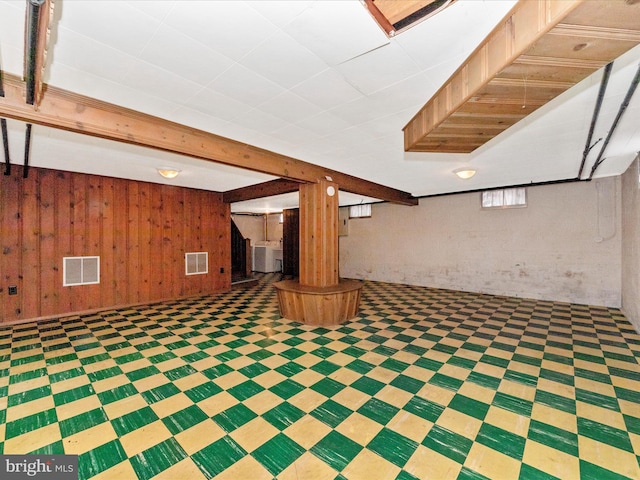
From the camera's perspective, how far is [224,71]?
200cm

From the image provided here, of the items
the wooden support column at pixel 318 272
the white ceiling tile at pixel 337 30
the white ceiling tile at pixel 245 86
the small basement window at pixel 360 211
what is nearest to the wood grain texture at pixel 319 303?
the wooden support column at pixel 318 272

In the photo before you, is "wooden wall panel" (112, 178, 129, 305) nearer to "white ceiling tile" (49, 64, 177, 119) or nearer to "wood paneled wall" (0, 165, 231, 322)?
"wood paneled wall" (0, 165, 231, 322)

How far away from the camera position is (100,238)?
5.32m

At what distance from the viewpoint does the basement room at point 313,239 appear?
159 cm

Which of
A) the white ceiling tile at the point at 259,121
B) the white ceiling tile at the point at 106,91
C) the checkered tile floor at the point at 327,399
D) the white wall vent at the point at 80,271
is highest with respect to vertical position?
the white ceiling tile at the point at 106,91

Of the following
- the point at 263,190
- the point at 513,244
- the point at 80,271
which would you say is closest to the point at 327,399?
the point at 263,190

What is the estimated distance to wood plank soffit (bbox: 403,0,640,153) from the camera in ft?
4.00

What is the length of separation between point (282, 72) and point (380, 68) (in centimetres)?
71

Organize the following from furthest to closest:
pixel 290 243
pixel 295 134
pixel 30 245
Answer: pixel 290 243, pixel 30 245, pixel 295 134

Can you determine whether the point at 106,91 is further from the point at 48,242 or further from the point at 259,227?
the point at 259,227

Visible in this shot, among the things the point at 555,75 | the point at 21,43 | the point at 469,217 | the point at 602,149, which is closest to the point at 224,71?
the point at 21,43

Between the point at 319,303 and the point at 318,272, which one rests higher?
the point at 318,272

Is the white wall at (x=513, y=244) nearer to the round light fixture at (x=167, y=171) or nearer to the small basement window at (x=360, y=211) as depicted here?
the small basement window at (x=360, y=211)

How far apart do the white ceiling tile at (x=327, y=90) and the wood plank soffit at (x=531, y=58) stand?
2.47ft
